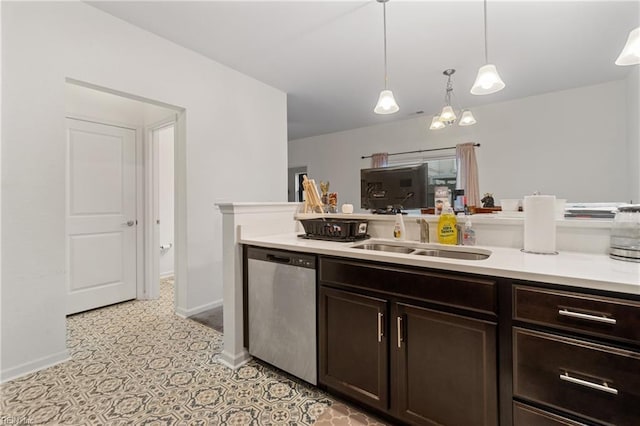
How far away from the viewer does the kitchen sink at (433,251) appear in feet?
5.16

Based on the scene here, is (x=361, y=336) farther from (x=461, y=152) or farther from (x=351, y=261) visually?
(x=461, y=152)

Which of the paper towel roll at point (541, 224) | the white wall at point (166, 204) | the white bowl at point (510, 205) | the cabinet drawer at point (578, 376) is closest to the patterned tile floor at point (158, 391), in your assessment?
the cabinet drawer at point (578, 376)

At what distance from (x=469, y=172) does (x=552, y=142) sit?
1149mm

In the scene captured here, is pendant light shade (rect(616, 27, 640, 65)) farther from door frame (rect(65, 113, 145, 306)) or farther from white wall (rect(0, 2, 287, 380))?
door frame (rect(65, 113, 145, 306))

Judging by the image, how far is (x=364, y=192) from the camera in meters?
2.41

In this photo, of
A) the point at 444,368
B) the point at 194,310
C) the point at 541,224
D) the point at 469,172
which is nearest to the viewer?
the point at 444,368

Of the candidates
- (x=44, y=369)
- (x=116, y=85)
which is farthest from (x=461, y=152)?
(x=44, y=369)

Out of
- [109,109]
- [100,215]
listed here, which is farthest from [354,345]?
[109,109]

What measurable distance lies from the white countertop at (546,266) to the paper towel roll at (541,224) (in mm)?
59

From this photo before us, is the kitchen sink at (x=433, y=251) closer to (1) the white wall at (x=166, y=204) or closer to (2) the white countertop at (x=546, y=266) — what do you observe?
(2) the white countertop at (x=546, y=266)

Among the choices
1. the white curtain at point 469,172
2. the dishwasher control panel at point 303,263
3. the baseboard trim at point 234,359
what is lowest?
the baseboard trim at point 234,359

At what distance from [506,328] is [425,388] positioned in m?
0.47

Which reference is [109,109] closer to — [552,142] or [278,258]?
[278,258]

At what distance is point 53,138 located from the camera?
2057mm
